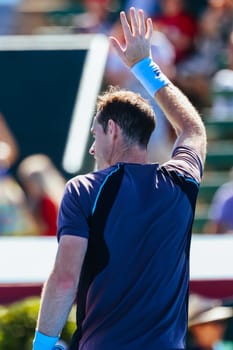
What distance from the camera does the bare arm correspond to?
3.91 metres

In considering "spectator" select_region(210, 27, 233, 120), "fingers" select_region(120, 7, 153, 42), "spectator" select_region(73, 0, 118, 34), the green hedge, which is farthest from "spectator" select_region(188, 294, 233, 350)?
"spectator" select_region(73, 0, 118, 34)

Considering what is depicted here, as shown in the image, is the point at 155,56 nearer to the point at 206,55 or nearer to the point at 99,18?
the point at 206,55

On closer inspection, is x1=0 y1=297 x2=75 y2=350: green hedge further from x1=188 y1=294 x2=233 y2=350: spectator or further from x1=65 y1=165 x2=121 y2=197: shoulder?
x1=65 y1=165 x2=121 y2=197: shoulder

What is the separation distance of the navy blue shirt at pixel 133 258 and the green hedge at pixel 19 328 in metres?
1.33

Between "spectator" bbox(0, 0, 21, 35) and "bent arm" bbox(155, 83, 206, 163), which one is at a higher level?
"spectator" bbox(0, 0, 21, 35)

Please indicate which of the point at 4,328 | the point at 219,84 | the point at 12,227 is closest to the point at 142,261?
the point at 4,328

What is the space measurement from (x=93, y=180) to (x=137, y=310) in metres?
0.47

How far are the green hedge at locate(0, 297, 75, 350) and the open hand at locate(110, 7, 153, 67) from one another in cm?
141

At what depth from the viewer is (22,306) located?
5.48m

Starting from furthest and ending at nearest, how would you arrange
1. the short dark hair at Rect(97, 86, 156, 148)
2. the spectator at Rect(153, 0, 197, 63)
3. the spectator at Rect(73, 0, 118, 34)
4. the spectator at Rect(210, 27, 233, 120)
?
the spectator at Rect(73, 0, 118, 34) → the spectator at Rect(153, 0, 197, 63) → the spectator at Rect(210, 27, 233, 120) → the short dark hair at Rect(97, 86, 156, 148)

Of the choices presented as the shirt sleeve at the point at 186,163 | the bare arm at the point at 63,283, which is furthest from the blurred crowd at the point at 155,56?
the bare arm at the point at 63,283

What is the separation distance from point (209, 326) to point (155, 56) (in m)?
3.98

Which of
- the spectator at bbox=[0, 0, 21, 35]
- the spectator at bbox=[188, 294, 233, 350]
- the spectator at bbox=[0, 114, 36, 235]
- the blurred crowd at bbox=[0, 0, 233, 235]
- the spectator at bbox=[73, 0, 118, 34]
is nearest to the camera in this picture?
the spectator at bbox=[188, 294, 233, 350]

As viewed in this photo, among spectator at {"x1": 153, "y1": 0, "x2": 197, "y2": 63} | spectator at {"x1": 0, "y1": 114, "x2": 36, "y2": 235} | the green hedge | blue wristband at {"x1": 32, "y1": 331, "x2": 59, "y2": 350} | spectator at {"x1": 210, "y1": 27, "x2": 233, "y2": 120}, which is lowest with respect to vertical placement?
the green hedge
